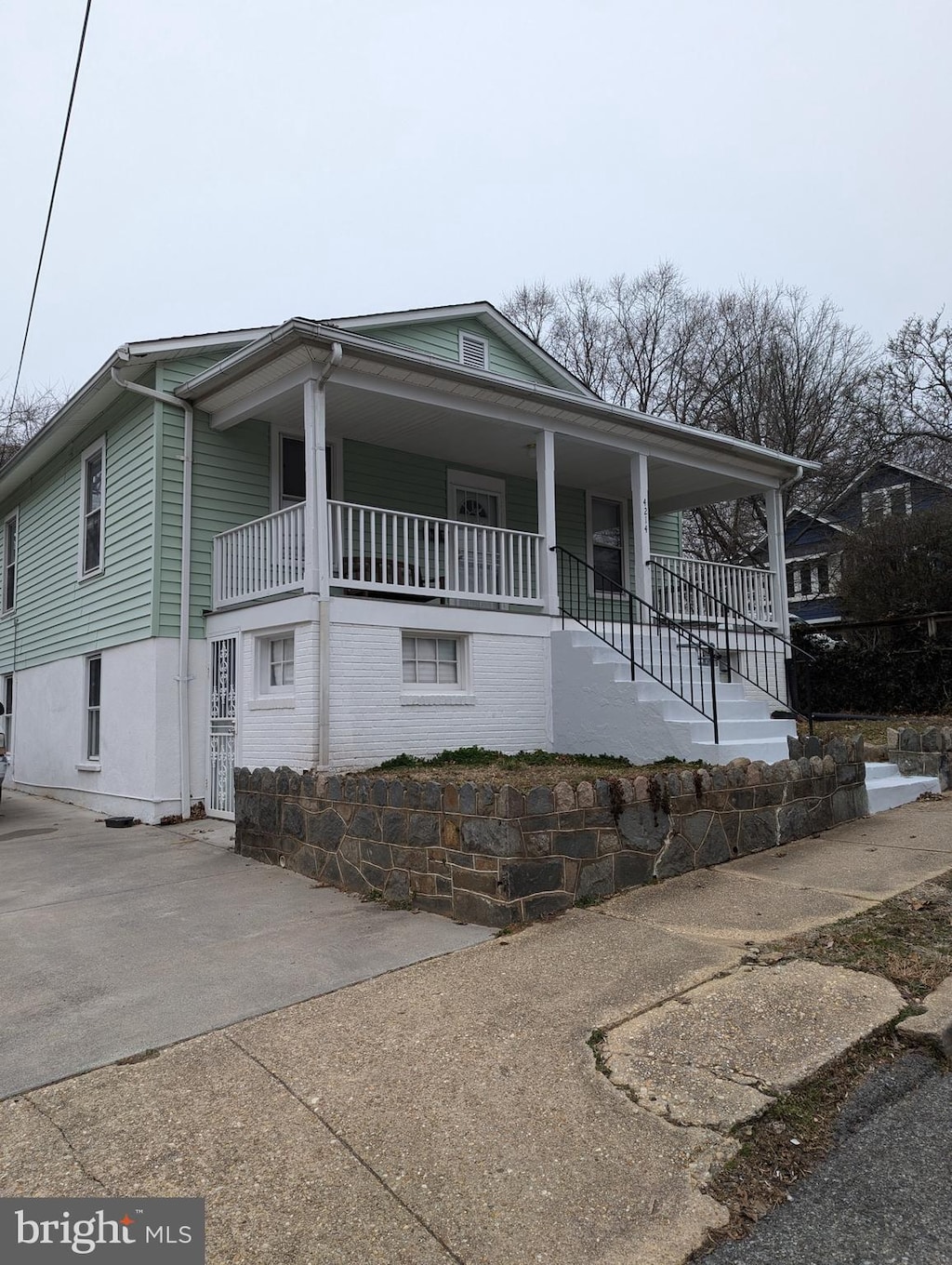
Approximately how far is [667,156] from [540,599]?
413 inches

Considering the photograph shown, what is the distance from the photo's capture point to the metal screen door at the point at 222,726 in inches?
376


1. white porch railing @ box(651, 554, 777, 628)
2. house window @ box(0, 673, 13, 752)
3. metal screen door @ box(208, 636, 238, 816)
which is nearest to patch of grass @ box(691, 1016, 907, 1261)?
metal screen door @ box(208, 636, 238, 816)

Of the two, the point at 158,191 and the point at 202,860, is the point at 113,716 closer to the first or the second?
the point at 202,860

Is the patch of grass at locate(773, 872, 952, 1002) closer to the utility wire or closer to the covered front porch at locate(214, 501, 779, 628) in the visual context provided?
the covered front porch at locate(214, 501, 779, 628)

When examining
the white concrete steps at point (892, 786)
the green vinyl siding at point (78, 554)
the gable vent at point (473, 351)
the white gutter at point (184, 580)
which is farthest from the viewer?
the gable vent at point (473, 351)

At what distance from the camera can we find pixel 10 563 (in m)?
15.8

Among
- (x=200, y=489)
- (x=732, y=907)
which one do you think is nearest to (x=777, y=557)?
(x=200, y=489)

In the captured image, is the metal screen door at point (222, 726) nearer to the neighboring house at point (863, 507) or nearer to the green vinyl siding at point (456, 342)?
the green vinyl siding at point (456, 342)

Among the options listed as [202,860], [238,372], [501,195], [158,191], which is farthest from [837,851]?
[501,195]

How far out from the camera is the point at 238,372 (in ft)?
29.9

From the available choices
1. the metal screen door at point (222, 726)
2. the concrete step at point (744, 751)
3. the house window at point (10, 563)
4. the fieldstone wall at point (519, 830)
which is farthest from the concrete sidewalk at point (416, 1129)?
the house window at point (10, 563)

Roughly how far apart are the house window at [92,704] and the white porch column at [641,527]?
7.31 meters

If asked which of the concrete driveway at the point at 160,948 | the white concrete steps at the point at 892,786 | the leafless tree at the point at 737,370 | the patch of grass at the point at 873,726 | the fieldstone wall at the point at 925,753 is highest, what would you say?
the leafless tree at the point at 737,370

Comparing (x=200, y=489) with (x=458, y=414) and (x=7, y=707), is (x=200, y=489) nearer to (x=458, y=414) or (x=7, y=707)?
(x=458, y=414)
